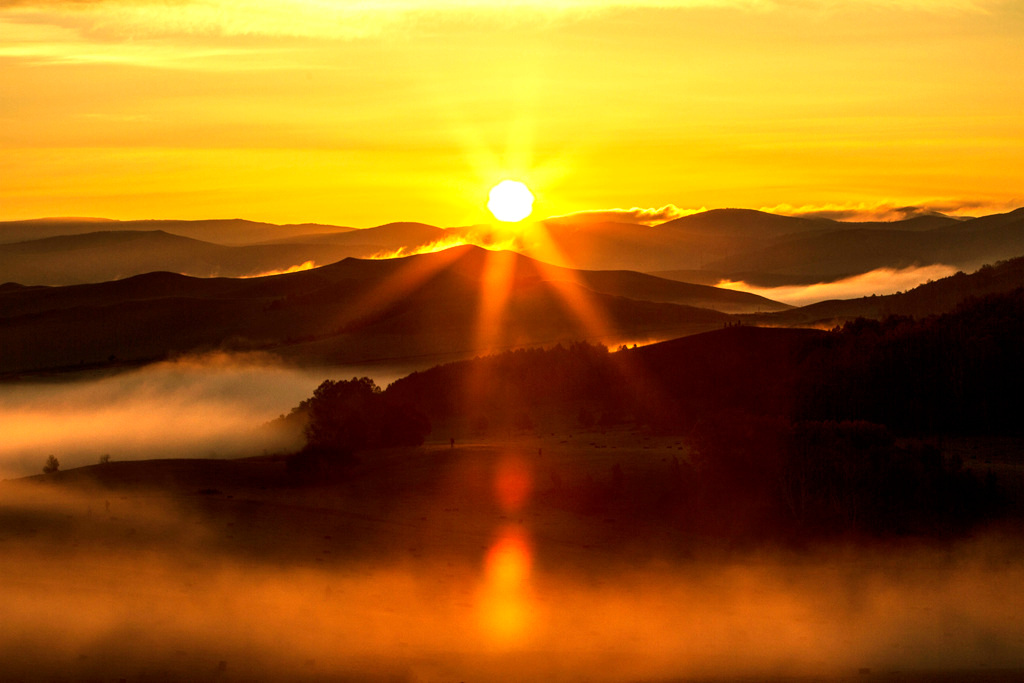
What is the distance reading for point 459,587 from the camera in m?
21.8

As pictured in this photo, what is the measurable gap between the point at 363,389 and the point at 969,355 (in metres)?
17.4

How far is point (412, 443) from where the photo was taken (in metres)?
→ 35.6

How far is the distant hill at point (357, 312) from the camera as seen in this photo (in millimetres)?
109312

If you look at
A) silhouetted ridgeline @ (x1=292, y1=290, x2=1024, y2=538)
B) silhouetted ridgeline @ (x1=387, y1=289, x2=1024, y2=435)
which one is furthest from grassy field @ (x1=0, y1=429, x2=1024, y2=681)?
silhouetted ridgeline @ (x1=387, y1=289, x2=1024, y2=435)

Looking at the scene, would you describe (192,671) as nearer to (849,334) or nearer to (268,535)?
(268,535)

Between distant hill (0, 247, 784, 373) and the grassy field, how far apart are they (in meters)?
70.8

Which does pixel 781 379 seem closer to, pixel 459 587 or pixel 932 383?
pixel 932 383


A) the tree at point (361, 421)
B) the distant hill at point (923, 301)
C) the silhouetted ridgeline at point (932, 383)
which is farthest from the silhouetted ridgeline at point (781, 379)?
the distant hill at point (923, 301)

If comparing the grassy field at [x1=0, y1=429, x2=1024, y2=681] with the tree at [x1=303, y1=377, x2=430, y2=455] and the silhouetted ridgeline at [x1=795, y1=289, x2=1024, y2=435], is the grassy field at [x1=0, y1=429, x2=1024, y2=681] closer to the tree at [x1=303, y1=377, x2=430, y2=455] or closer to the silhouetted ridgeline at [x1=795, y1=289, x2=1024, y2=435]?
the tree at [x1=303, y1=377, x2=430, y2=455]

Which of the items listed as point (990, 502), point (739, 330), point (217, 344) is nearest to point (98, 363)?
point (217, 344)

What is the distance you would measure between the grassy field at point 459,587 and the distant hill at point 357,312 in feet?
232

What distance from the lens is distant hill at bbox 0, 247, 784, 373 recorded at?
10931 cm

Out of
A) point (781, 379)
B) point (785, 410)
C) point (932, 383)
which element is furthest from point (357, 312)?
point (932, 383)

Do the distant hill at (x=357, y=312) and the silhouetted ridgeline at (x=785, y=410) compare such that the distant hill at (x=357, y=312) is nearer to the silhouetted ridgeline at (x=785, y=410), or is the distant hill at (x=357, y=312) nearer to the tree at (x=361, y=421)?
the silhouetted ridgeline at (x=785, y=410)
